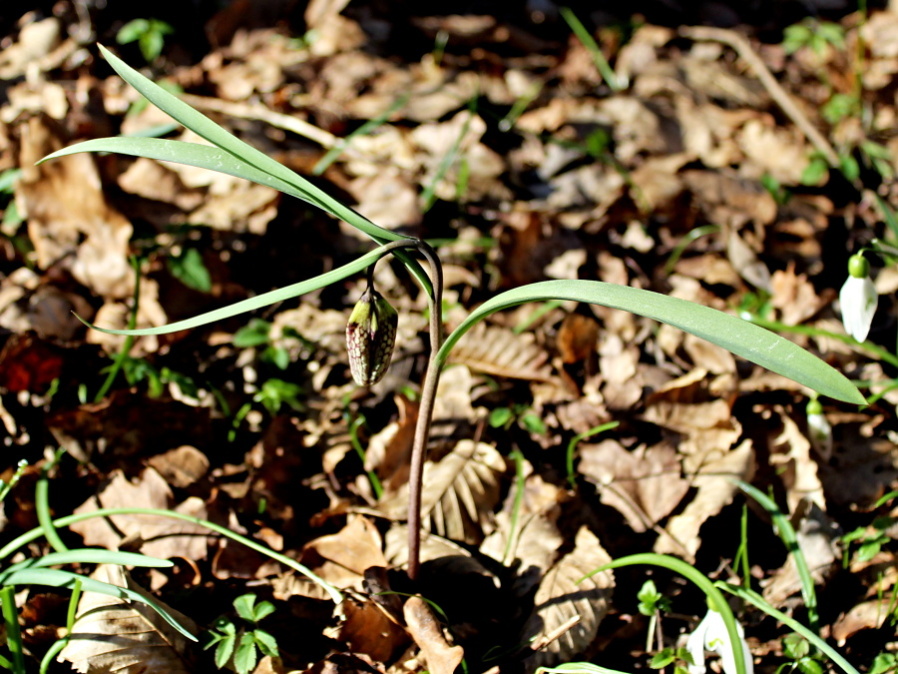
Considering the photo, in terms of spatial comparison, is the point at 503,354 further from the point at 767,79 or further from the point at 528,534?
the point at 767,79

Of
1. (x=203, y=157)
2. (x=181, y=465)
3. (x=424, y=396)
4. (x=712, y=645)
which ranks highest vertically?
(x=203, y=157)

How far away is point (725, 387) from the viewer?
6.31 feet

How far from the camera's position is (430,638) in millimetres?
1352

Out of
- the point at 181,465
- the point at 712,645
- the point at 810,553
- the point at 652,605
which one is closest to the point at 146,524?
the point at 181,465

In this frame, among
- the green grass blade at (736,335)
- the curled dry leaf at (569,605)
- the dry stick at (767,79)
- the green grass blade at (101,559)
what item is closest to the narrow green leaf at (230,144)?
the green grass blade at (736,335)

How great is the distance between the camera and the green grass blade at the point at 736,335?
92cm

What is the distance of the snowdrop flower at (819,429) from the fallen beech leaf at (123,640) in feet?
4.49

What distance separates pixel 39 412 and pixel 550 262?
1408mm

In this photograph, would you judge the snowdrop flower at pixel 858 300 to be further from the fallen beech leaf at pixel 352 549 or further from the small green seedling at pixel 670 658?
the fallen beech leaf at pixel 352 549

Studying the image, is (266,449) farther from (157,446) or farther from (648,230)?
(648,230)

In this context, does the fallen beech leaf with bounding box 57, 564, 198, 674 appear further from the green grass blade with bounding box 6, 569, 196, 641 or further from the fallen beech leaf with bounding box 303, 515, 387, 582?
the fallen beech leaf with bounding box 303, 515, 387, 582

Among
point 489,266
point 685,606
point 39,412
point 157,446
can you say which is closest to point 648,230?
point 489,266

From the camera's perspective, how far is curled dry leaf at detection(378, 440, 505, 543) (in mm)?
1662

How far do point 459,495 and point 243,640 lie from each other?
0.54 meters
